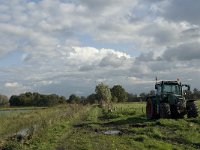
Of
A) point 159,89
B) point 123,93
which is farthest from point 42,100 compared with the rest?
point 159,89

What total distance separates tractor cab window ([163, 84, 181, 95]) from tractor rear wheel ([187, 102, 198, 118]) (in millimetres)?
1358

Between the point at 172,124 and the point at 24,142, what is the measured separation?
10.1 meters

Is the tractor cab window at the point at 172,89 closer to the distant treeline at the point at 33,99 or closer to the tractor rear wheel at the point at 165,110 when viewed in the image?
the tractor rear wheel at the point at 165,110

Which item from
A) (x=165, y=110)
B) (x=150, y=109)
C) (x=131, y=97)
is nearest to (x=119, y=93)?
(x=131, y=97)

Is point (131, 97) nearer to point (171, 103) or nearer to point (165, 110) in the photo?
point (171, 103)

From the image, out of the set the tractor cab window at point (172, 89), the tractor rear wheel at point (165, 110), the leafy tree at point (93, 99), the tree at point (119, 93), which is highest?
the tree at point (119, 93)

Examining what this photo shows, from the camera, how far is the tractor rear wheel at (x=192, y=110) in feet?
101

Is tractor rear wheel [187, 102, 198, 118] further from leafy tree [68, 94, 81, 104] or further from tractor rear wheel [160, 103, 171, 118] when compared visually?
leafy tree [68, 94, 81, 104]

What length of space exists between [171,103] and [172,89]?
50.3 inches

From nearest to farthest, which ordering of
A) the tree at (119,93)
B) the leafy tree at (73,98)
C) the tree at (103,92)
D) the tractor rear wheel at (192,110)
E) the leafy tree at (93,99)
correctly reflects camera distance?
the tractor rear wheel at (192,110) < the tree at (103,92) < the leafy tree at (93,99) < the leafy tree at (73,98) < the tree at (119,93)

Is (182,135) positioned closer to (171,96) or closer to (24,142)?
(24,142)

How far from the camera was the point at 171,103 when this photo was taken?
31453 millimetres

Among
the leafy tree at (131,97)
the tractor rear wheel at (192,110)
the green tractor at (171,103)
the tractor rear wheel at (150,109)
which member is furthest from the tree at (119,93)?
the tractor rear wheel at (192,110)

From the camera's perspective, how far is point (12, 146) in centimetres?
1880
